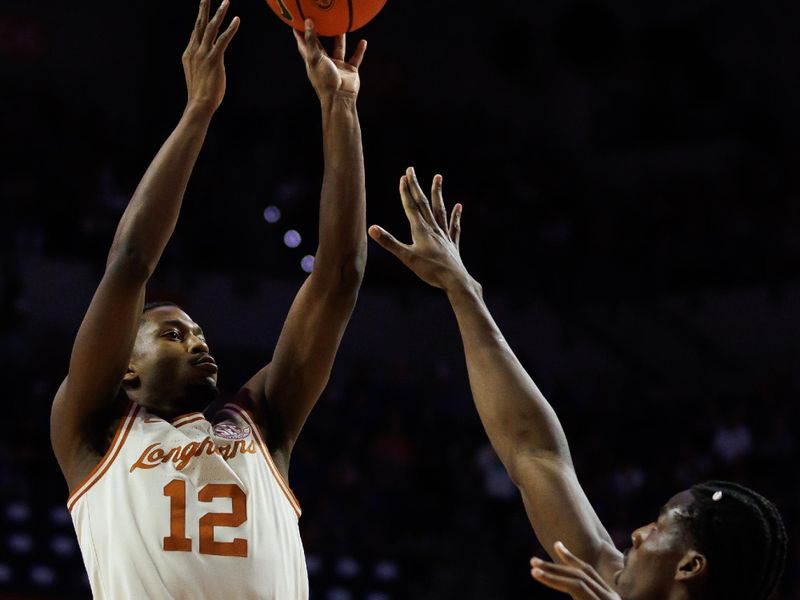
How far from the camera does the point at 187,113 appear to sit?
3.41m

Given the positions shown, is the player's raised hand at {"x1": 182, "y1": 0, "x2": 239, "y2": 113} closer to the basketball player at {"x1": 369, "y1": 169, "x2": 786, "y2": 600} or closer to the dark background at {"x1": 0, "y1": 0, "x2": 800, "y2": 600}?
the basketball player at {"x1": 369, "y1": 169, "x2": 786, "y2": 600}

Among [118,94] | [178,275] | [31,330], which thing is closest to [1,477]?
[31,330]

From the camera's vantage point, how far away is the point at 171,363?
3.38 m

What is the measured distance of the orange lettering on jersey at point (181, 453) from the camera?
317 centimetres

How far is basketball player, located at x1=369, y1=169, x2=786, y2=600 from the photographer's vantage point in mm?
2668

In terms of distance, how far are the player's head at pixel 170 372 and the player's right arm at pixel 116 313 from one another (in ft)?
0.56

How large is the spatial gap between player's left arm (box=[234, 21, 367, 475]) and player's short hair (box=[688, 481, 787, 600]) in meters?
1.23

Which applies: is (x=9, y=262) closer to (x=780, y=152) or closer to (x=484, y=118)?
(x=484, y=118)

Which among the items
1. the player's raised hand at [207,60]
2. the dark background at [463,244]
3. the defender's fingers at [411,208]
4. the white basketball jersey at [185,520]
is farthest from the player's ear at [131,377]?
Answer: the dark background at [463,244]

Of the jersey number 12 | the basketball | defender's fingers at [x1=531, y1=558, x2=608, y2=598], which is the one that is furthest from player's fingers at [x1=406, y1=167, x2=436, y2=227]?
defender's fingers at [x1=531, y1=558, x2=608, y2=598]

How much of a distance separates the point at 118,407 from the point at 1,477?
536 cm

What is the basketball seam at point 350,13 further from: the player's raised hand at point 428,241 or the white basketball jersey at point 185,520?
the white basketball jersey at point 185,520

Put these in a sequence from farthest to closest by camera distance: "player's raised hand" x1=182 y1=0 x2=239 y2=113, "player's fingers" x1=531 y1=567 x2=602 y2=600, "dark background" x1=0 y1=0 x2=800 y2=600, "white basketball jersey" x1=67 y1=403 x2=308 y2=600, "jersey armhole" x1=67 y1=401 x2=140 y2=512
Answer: "dark background" x1=0 y1=0 x2=800 y2=600, "player's raised hand" x1=182 y1=0 x2=239 y2=113, "jersey armhole" x1=67 y1=401 x2=140 y2=512, "white basketball jersey" x1=67 y1=403 x2=308 y2=600, "player's fingers" x1=531 y1=567 x2=602 y2=600

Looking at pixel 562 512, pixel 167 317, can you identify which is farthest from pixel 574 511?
pixel 167 317
